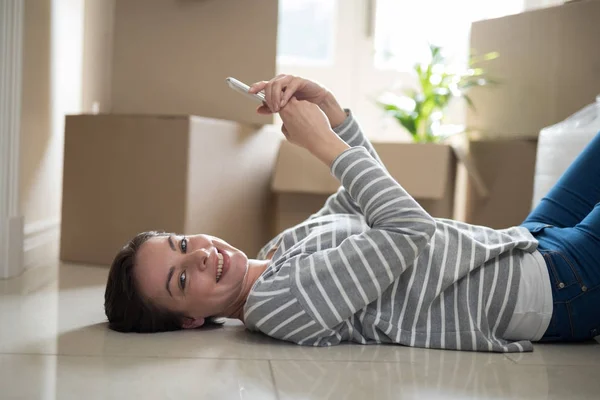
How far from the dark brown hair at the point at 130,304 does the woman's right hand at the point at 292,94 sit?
0.30 metres

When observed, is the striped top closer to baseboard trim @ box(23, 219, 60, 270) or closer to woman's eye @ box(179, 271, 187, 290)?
woman's eye @ box(179, 271, 187, 290)

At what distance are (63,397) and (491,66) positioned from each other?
→ 1781 millimetres

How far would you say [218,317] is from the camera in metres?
1.32

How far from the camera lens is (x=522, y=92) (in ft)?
7.25

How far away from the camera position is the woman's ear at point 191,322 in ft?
4.26

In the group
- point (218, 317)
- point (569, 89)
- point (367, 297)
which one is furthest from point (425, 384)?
point (569, 89)

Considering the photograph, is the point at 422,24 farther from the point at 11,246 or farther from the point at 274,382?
the point at 274,382

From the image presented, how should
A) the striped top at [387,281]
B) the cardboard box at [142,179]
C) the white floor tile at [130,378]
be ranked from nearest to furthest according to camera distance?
the white floor tile at [130,378] < the striped top at [387,281] < the cardboard box at [142,179]

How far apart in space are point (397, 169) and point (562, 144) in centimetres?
52

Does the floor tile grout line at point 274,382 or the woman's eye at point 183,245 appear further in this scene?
the woman's eye at point 183,245

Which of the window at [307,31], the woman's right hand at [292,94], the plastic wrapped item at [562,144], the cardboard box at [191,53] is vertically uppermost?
the window at [307,31]

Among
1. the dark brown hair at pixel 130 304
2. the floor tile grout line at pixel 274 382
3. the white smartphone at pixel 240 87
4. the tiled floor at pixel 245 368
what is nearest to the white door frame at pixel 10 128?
the tiled floor at pixel 245 368

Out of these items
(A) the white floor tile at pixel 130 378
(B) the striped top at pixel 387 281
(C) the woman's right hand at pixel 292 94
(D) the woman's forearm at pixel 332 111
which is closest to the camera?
(A) the white floor tile at pixel 130 378

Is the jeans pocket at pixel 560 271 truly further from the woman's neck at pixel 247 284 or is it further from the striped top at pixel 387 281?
the woman's neck at pixel 247 284
